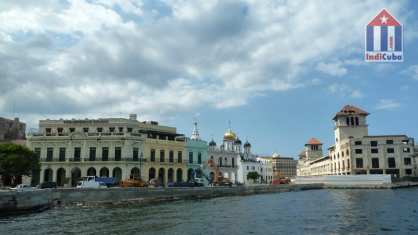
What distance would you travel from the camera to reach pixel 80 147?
7119 centimetres

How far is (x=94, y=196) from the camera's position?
4819 cm

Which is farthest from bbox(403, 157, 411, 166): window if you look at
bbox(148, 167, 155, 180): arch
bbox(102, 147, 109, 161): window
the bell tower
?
bbox(102, 147, 109, 161): window

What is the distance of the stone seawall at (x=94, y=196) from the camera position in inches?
1459

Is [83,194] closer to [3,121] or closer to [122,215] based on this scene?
[122,215]

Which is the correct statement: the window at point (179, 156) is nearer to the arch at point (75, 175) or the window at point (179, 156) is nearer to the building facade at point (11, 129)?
the arch at point (75, 175)

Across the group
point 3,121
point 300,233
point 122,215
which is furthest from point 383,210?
point 3,121

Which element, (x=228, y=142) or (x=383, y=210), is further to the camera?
(x=228, y=142)

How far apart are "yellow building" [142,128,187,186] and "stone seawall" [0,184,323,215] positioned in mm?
11860

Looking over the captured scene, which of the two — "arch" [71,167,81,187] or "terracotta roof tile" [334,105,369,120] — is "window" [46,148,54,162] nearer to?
"arch" [71,167,81,187]

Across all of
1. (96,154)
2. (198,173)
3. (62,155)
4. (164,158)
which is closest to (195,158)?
(198,173)

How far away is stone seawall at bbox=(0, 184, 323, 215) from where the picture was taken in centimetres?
3707

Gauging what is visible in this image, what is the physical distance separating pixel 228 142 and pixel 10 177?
2962 inches

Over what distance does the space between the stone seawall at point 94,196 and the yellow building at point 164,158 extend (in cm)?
1186

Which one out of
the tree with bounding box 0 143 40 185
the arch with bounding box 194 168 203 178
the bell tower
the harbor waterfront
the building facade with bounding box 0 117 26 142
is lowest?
the harbor waterfront
